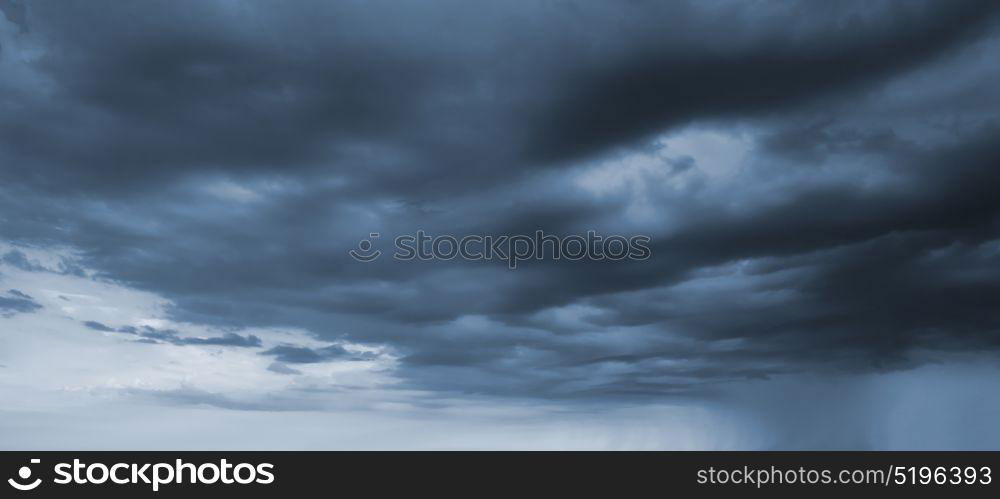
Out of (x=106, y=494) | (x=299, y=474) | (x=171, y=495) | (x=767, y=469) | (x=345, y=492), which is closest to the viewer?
(x=106, y=494)

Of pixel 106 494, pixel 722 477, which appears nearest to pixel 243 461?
pixel 106 494

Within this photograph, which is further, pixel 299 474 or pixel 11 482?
pixel 299 474

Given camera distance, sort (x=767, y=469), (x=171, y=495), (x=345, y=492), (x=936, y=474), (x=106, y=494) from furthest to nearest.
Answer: (x=345, y=492) < (x=767, y=469) < (x=936, y=474) < (x=171, y=495) < (x=106, y=494)

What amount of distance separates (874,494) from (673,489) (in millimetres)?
43556

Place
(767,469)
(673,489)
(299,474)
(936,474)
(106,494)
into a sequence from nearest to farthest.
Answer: (106,494) → (936,474) → (767,469) → (299,474) → (673,489)

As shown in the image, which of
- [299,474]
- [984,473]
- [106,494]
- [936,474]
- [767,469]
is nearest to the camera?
[106,494]

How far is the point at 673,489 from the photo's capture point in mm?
116688

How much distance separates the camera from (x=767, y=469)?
79.5m

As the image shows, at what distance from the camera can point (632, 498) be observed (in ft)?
356

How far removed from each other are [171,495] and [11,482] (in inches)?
503

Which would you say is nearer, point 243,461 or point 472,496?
point 243,461

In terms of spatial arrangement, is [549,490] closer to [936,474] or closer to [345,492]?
[345,492]

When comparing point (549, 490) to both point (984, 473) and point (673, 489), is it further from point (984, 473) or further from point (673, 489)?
point (984, 473)

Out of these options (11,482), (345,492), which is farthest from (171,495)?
(345,492)
